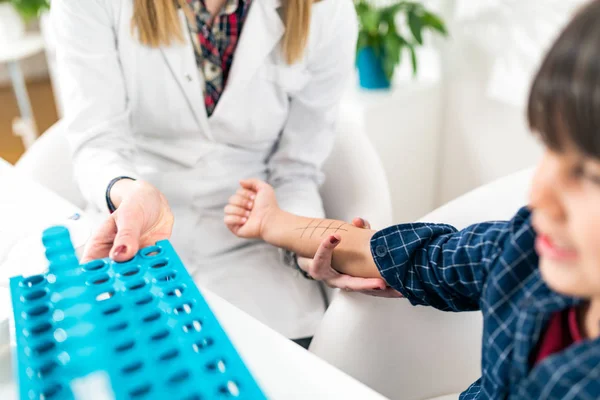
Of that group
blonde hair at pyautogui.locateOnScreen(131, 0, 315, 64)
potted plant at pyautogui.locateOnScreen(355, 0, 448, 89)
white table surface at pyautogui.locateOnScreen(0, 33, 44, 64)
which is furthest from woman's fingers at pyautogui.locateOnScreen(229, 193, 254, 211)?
white table surface at pyautogui.locateOnScreen(0, 33, 44, 64)

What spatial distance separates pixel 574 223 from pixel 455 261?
26 cm

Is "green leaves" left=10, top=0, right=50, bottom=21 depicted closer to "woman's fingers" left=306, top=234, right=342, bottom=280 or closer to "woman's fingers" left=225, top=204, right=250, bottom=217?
"woman's fingers" left=225, top=204, right=250, bottom=217

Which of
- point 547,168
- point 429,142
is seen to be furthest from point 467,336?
point 429,142

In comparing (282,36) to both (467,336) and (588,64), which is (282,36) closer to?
(467,336)

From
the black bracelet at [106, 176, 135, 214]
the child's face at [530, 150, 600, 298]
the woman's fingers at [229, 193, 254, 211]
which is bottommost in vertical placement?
the woman's fingers at [229, 193, 254, 211]

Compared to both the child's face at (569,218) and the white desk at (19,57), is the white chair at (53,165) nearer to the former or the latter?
the child's face at (569,218)

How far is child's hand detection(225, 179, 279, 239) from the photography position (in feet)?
3.25

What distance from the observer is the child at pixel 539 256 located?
1.46 ft

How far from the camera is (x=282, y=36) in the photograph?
108cm

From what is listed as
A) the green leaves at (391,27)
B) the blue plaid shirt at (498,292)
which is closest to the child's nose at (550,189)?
the blue plaid shirt at (498,292)

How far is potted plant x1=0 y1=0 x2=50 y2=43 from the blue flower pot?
1235 millimetres

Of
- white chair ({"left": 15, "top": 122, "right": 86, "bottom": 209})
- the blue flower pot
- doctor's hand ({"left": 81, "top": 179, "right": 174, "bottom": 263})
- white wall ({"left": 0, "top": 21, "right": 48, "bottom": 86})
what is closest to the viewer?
doctor's hand ({"left": 81, "top": 179, "right": 174, "bottom": 263})

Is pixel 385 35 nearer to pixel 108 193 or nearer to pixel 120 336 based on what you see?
pixel 108 193

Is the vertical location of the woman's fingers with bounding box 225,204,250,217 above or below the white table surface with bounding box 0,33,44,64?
below
